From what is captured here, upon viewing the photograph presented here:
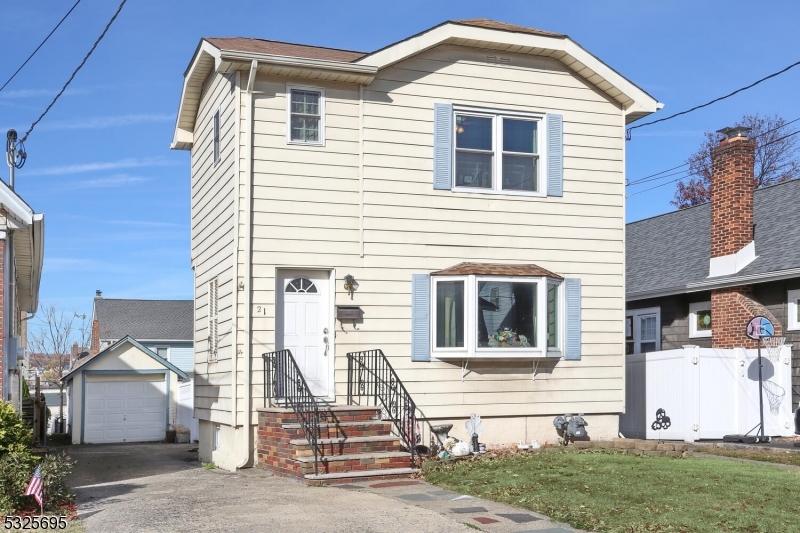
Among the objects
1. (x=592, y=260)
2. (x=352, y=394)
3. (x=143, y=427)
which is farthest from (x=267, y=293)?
(x=143, y=427)

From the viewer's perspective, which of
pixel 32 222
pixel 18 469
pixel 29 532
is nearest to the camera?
pixel 29 532

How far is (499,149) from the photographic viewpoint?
15.5 m

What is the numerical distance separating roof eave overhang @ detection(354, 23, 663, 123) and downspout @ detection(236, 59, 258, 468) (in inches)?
75.5

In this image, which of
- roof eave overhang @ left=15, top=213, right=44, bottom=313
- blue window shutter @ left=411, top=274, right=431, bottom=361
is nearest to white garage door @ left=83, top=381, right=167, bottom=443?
roof eave overhang @ left=15, top=213, right=44, bottom=313

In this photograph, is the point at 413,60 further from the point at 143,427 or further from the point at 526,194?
the point at 143,427

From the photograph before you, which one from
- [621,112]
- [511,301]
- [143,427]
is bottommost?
[143,427]

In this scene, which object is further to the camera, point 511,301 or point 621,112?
point 621,112

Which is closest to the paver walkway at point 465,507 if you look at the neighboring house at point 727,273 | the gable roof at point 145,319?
the neighboring house at point 727,273

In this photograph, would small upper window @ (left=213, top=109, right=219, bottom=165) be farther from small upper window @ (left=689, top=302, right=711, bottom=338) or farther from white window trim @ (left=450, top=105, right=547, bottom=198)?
small upper window @ (left=689, top=302, right=711, bottom=338)

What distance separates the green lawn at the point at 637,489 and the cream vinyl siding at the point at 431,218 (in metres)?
1.90

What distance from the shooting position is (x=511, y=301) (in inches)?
592

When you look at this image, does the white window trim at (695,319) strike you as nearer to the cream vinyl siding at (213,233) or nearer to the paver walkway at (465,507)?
the paver walkway at (465,507)

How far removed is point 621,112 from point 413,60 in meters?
3.96

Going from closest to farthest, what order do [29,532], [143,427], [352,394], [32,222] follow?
1. [29,532]
2. [32,222]
3. [352,394]
4. [143,427]
